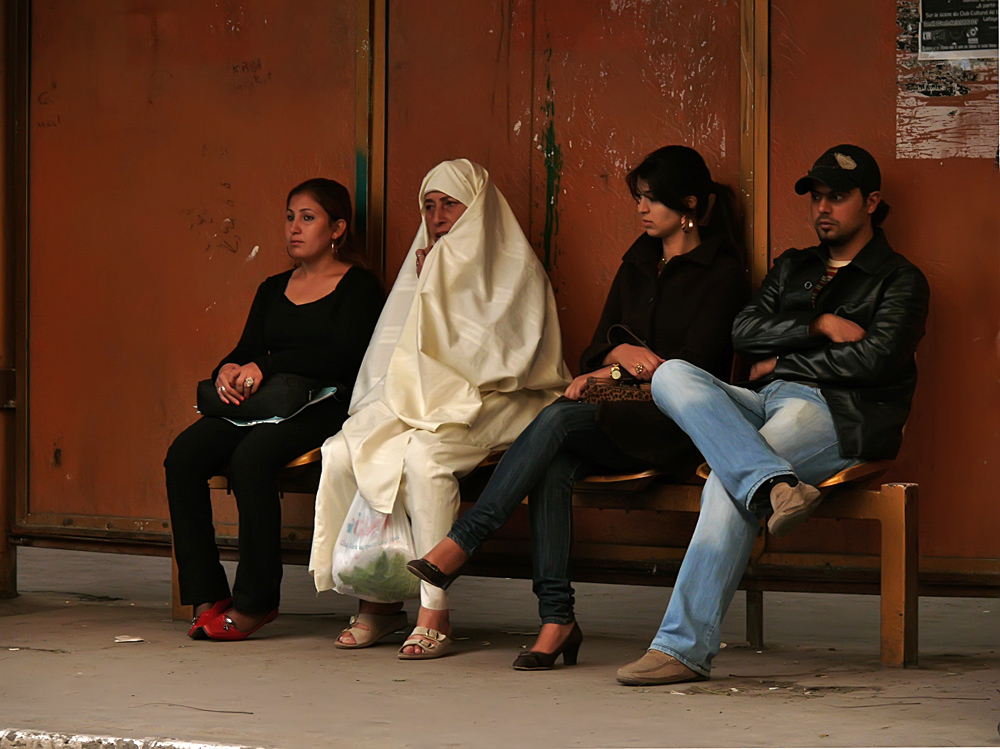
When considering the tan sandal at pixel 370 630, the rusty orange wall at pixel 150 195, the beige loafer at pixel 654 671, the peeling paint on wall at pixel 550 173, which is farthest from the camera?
the rusty orange wall at pixel 150 195

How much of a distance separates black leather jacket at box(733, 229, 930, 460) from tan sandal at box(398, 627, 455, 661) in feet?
4.51

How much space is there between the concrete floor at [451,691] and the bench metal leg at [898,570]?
103mm

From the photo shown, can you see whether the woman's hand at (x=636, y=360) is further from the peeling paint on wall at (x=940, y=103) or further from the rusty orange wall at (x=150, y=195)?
the rusty orange wall at (x=150, y=195)

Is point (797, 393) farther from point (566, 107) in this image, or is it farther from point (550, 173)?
point (566, 107)

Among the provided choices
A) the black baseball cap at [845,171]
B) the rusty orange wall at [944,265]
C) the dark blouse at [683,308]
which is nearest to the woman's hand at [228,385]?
the dark blouse at [683,308]

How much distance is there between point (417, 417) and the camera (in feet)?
Result: 15.1

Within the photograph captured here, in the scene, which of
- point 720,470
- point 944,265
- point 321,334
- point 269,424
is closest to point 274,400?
point 269,424

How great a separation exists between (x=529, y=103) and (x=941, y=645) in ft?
9.03

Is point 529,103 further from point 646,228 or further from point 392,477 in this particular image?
point 392,477

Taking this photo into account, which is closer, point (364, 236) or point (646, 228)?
point (646, 228)

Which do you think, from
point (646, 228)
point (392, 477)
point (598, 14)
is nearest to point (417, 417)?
point (392, 477)

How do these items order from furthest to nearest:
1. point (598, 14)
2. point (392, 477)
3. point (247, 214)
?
point (247, 214) → point (598, 14) → point (392, 477)

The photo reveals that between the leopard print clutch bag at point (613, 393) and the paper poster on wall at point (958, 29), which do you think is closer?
the leopard print clutch bag at point (613, 393)

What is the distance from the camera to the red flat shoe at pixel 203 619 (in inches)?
181
